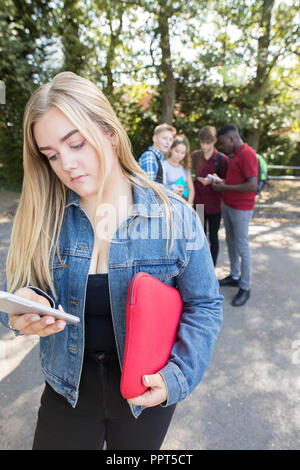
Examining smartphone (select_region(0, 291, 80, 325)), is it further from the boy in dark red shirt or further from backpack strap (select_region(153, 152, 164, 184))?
the boy in dark red shirt

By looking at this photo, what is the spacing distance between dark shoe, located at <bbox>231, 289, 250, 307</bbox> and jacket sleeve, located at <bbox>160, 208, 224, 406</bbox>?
2647 millimetres

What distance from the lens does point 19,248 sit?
1210mm

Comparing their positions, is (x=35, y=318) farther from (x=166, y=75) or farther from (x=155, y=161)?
(x=166, y=75)

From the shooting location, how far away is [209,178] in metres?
3.95

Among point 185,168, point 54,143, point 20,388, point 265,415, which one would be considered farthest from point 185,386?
point 185,168

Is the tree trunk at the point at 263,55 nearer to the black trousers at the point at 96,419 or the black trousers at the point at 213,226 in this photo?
the black trousers at the point at 213,226

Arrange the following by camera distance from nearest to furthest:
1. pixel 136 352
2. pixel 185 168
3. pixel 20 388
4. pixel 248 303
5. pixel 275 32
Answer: pixel 136 352, pixel 20 388, pixel 248 303, pixel 185 168, pixel 275 32

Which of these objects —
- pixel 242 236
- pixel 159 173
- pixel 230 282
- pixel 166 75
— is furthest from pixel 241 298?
pixel 166 75

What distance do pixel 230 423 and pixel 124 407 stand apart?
136 cm

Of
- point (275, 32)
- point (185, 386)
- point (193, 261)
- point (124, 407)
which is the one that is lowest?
point (124, 407)

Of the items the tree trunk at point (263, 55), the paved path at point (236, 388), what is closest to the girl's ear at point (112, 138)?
the paved path at point (236, 388)

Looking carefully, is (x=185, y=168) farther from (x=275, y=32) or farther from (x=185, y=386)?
(x=275, y=32)

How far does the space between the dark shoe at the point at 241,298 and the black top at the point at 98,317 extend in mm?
2791

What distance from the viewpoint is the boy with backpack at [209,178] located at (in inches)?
160
